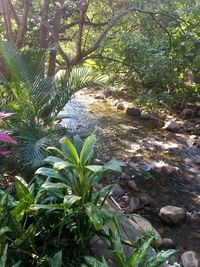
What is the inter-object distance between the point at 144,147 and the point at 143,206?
2463 mm

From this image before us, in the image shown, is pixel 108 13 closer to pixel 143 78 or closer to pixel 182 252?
pixel 143 78

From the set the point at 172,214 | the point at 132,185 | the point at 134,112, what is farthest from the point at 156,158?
the point at 134,112

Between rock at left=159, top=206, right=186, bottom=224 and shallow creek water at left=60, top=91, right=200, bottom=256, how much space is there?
7 centimetres

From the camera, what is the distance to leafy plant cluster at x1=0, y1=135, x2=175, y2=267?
6.18ft

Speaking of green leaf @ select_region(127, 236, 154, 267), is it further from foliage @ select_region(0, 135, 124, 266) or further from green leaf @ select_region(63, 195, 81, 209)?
green leaf @ select_region(63, 195, 81, 209)

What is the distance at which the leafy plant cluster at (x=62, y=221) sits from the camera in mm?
1885

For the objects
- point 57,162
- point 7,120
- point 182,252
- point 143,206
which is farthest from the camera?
point 143,206

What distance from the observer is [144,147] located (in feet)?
21.9

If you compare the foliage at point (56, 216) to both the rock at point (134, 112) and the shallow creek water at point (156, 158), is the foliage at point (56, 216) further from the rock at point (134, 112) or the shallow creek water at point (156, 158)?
the rock at point (134, 112)

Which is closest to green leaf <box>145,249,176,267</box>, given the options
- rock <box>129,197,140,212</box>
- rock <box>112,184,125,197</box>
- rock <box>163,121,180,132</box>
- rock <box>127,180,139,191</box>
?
rock <box>129,197,140,212</box>

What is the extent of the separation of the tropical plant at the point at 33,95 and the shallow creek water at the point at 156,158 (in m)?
0.28

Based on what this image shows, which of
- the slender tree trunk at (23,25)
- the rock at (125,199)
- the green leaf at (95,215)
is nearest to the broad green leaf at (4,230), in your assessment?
the green leaf at (95,215)

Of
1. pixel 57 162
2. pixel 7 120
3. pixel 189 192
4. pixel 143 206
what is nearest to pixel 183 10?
pixel 189 192

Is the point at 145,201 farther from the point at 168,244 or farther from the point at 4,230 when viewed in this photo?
the point at 4,230
